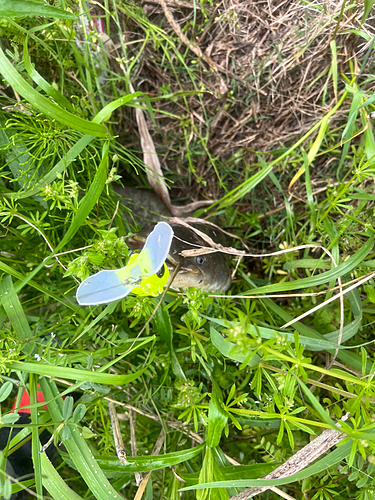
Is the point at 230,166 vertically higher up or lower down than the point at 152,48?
lower down

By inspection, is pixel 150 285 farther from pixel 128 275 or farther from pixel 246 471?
pixel 246 471

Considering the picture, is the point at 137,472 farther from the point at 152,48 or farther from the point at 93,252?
the point at 152,48

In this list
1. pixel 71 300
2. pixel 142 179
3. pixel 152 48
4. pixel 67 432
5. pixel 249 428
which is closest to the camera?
pixel 67 432

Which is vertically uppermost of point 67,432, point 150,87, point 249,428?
point 150,87

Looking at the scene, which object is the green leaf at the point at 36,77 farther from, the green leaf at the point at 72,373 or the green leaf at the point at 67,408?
the green leaf at the point at 67,408

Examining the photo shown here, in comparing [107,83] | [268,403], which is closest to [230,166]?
[107,83]

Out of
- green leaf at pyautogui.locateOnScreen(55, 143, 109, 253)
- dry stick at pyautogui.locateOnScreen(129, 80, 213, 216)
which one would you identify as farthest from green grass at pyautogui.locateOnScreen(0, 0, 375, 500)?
dry stick at pyautogui.locateOnScreen(129, 80, 213, 216)

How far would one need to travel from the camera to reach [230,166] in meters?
2.42

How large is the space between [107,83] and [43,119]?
2.36ft

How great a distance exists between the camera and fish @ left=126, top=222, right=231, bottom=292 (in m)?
1.49

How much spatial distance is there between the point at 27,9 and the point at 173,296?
130 centimetres

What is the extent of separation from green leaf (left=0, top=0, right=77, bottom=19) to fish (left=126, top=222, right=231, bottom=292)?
0.91m

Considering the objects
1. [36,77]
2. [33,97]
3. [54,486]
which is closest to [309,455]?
[54,486]

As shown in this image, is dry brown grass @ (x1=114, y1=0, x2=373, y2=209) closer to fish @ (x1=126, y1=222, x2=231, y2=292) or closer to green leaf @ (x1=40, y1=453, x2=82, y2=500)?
fish @ (x1=126, y1=222, x2=231, y2=292)
